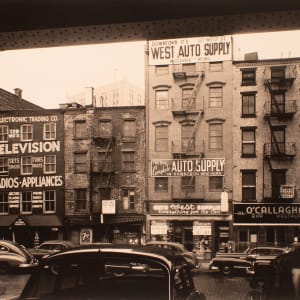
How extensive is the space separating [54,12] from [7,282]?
255 centimetres

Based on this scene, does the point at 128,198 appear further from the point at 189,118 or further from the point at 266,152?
the point at 266,152

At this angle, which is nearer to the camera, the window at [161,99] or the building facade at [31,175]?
the building facade at [31,175]

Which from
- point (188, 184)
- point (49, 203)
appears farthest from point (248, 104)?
point (49, 203)

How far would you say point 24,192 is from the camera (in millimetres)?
5434

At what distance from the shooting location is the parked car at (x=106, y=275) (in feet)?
8.32

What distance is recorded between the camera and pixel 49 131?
618cm

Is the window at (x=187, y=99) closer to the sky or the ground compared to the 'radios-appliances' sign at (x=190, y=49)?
closer to the ground

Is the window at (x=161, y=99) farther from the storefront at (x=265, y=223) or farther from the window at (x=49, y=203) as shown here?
the window at (x=49, y=203)

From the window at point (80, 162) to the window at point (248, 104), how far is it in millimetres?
3304

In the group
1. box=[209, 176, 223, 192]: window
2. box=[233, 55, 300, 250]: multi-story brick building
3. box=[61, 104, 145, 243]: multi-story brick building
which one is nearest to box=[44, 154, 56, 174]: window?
box=[61, 104, 145, 243]: multi-story brick building

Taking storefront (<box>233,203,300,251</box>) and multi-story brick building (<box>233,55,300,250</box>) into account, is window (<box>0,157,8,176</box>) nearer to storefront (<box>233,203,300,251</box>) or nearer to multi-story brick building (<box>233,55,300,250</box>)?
storefront (<box>233,203,300,251</box>)

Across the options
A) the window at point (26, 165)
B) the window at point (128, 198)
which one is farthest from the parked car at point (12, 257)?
the window at point (128, 198)

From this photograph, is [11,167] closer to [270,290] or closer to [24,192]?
[24,192]

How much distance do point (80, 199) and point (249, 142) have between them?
343cm
